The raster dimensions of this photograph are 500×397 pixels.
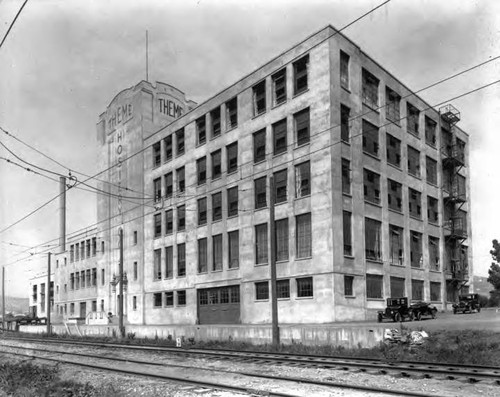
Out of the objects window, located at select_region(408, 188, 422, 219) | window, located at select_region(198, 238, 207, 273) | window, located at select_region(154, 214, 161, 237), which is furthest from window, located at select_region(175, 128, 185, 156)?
window, located at select_region(408, 188, 422, 219)

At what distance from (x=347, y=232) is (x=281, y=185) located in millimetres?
6425

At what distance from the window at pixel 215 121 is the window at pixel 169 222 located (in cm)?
986

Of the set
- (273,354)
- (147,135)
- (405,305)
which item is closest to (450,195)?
(405,305)

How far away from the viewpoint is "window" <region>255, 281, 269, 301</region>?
137 feet

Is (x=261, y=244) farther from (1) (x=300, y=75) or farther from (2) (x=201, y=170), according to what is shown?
(1) (x=300, y=75)

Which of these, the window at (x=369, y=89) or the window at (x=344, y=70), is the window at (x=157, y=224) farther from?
the window at (x=344, y=70)

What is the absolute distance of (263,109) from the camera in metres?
44.5

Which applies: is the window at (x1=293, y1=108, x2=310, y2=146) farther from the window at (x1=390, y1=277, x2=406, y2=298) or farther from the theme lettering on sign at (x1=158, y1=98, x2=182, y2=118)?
the theme lettering on sign at (x1=158, y1=98, x2=182, y2=118)

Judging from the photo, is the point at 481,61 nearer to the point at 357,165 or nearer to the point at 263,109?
the point at 357,165

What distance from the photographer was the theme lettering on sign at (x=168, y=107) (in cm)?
6328

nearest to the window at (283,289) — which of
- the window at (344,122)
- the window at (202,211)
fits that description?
the window at (344,122)

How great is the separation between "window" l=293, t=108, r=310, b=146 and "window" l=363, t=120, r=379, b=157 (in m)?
5.36

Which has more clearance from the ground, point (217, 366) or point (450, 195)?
point (450, 195)

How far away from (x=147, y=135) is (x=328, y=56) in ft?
92.9
